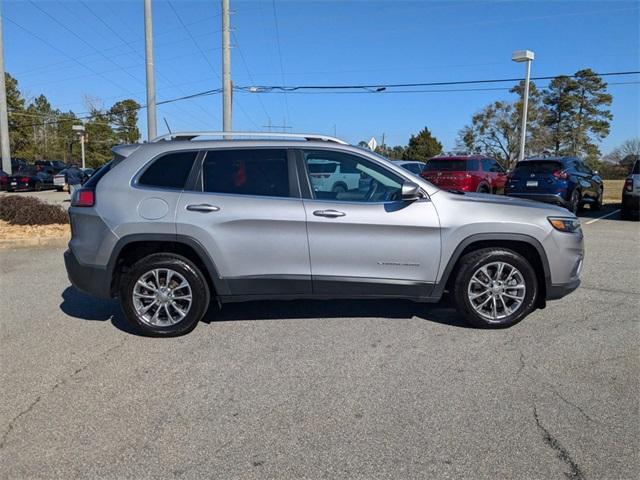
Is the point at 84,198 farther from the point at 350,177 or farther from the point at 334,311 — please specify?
the point at 334,311

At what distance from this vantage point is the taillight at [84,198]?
4629 mm

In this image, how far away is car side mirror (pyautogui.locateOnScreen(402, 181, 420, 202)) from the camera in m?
4.38

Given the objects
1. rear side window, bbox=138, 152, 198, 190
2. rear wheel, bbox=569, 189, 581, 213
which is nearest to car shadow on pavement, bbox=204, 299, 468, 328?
rear side window, bbox=138, 152, 198, 190

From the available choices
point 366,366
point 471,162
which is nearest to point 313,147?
point 366,366

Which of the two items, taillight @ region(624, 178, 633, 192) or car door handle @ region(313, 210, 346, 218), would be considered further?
taillight @ region(624, 178, 633, 192)

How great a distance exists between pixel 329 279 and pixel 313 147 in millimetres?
1241

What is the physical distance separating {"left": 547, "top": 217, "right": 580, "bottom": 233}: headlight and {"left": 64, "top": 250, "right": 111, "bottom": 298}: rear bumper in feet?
13.6

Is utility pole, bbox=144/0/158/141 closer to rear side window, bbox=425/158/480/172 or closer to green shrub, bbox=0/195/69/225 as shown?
green shrub, bbox=0/195/69/225

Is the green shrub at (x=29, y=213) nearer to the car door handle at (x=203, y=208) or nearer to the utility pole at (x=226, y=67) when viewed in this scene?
the car door handle at (x=203, y=208)

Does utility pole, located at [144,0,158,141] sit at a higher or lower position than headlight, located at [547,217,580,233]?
higher

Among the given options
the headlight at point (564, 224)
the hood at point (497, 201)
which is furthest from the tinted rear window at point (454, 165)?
the headlight at point (564, 224)

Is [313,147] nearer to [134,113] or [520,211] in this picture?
[520,211]

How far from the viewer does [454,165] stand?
1605 centimetres

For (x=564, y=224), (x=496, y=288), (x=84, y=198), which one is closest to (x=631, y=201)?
(x=564, y=224)
